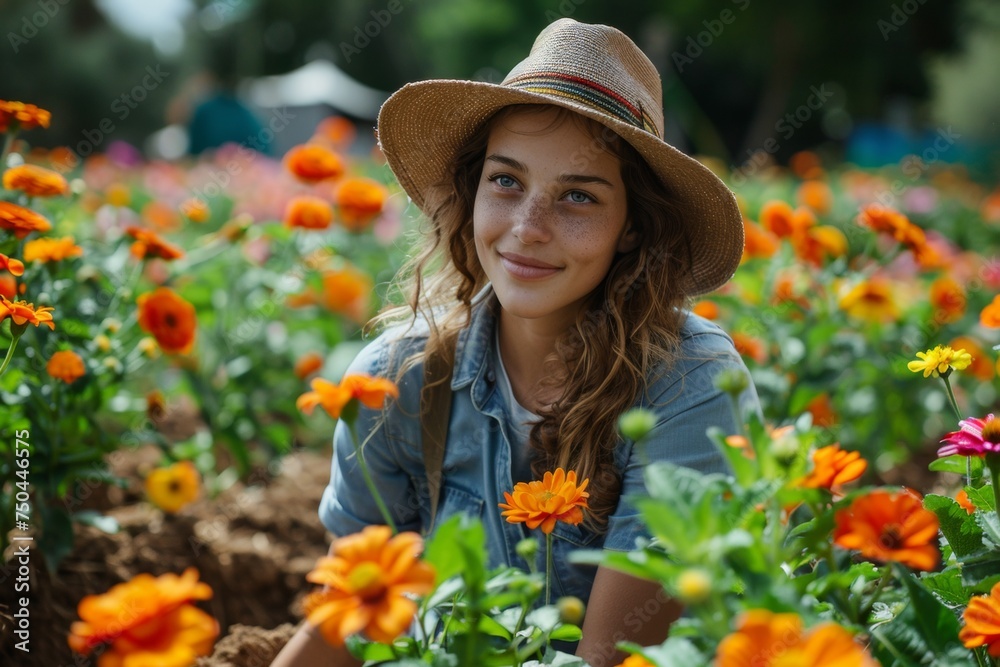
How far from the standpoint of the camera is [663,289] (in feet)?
5.29

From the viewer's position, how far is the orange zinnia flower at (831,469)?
86 centimetres

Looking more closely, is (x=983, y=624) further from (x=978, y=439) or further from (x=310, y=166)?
(x=310, y=166)

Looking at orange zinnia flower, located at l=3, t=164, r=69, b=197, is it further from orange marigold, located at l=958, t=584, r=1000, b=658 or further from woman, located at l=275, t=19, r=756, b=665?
orange marigold, located at l=958, t=584, r=1000, b=658

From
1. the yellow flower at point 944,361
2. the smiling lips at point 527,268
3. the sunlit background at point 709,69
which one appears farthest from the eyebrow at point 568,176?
the sunlit background at point 709,69

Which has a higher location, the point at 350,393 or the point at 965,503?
the point at 350,393

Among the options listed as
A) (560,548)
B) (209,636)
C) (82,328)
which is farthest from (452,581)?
(82,328)

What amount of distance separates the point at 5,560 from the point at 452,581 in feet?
4.11

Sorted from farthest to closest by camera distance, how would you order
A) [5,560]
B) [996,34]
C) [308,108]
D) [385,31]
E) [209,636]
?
[385,31] → [308,108] → [996,34] → [5,560] → [209,636]

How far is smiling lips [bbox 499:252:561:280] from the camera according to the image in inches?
59.4

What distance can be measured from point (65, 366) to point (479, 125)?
0.85m

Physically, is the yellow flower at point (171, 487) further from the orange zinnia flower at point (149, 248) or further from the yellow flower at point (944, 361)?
the yellow flower at point (944, 361)

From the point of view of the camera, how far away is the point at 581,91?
1.48m

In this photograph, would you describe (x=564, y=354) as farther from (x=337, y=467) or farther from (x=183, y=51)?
(x=183, y=51)

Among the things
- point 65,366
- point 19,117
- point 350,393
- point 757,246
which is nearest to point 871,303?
point 757,246
